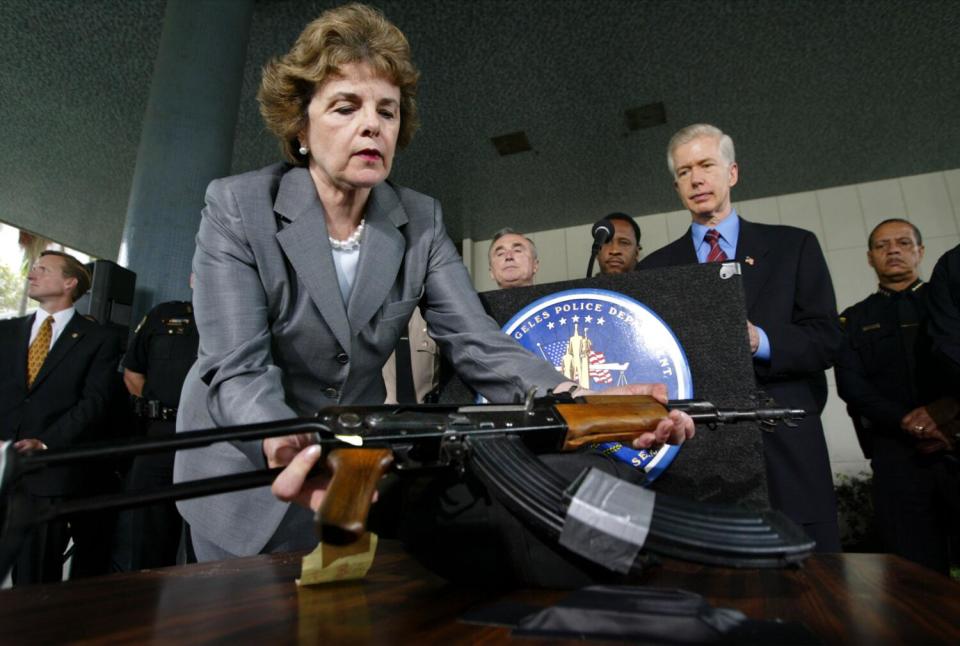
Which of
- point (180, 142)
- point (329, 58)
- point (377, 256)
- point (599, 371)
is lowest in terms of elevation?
point (599, 371)

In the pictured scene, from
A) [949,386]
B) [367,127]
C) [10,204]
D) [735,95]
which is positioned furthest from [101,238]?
[949,386]

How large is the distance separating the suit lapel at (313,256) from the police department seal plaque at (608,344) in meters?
0.42

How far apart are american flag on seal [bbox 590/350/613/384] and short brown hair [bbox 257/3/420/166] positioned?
0.66 metres

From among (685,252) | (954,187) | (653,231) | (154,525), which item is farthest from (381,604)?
(954,187)

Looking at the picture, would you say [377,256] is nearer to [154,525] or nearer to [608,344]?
[608,344]

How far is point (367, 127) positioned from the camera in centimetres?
101

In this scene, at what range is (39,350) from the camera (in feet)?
9.09

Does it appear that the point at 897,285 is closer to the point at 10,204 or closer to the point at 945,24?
the point at 945,24

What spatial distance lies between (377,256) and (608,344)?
505 millimetres

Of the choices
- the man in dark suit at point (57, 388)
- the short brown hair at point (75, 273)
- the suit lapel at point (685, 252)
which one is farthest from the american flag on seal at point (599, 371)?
the short brown hair at point (75, 273)

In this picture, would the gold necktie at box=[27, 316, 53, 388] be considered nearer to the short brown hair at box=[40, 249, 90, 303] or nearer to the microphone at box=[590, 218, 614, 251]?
the short brown hair at box=[40, 249, 90, 303]

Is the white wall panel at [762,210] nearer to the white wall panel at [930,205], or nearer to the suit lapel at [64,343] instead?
the white wall panel at [930,205]

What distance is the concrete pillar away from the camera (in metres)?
2.81

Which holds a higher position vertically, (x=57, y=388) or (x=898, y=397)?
(x=57, y=388)
